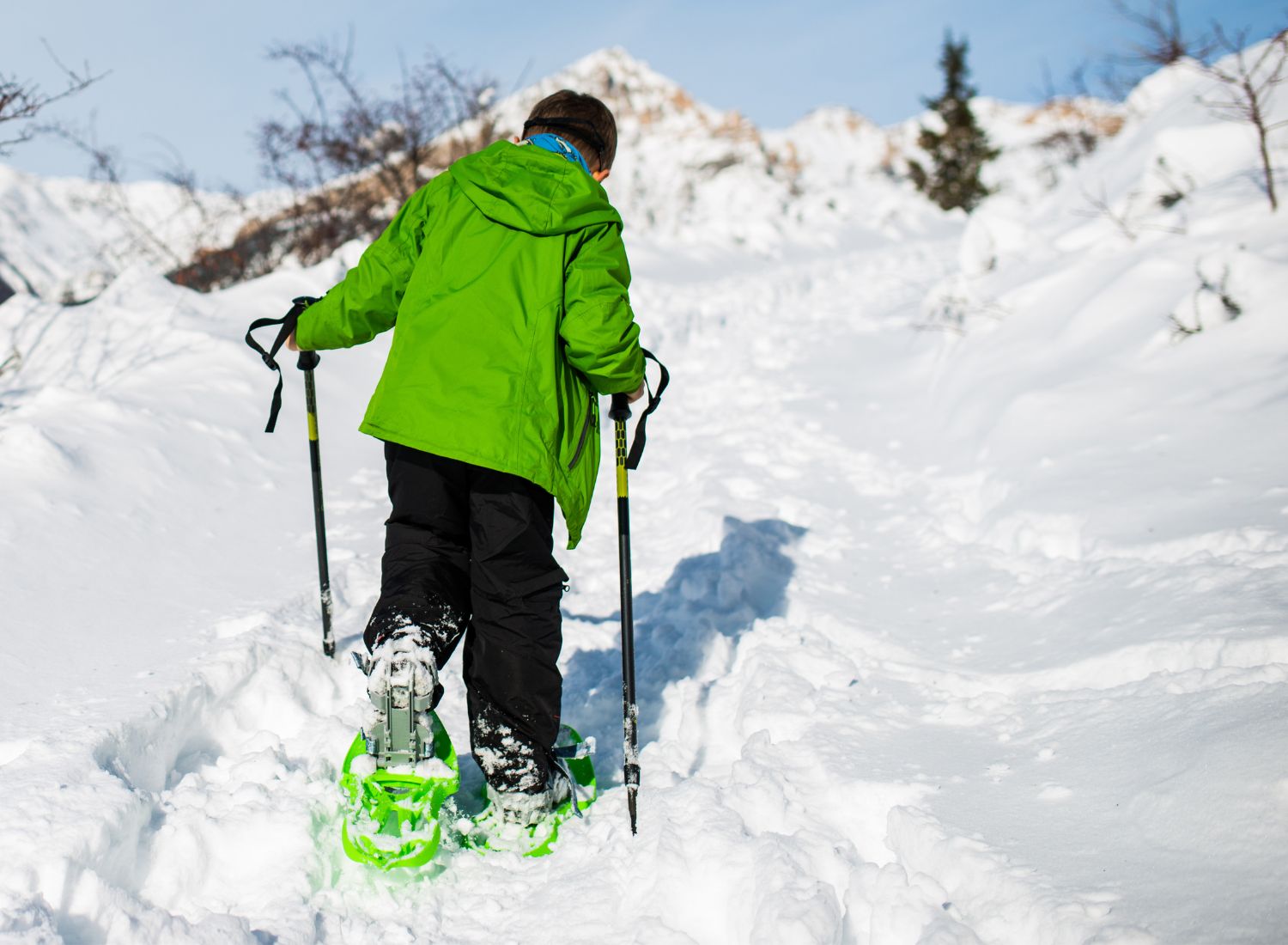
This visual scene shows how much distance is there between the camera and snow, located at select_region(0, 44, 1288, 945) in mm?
1916

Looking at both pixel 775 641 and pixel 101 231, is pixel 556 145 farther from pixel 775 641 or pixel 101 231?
pixel 101 231

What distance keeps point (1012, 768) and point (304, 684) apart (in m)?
2.16

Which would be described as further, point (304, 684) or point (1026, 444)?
point (1026, 444)

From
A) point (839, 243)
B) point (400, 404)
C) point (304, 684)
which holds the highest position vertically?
point (839, 243)

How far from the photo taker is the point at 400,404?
2.27m

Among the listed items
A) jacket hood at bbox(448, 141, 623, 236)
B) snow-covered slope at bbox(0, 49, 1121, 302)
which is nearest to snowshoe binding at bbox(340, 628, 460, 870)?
jacket hood at bbox(448, 141, 623, 236)

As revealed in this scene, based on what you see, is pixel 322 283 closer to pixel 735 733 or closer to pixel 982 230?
pixel 735 733

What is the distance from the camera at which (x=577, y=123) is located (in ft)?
8.27

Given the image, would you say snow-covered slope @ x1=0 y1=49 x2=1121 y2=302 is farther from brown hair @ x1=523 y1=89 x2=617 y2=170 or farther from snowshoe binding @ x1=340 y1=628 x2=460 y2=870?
snowshoe binding @ x1=340 y1=628 x2=460 y2=870

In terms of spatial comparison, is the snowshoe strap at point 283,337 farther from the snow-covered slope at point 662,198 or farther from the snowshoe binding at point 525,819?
the snow-covered slope at point 662,198

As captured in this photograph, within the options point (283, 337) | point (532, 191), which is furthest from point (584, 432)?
point (283, 337)

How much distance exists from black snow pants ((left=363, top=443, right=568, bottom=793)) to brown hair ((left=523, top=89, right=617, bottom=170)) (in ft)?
3.18

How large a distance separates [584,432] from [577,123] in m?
0.89

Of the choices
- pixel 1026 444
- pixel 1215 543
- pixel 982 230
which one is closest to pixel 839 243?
pixel 982 230
